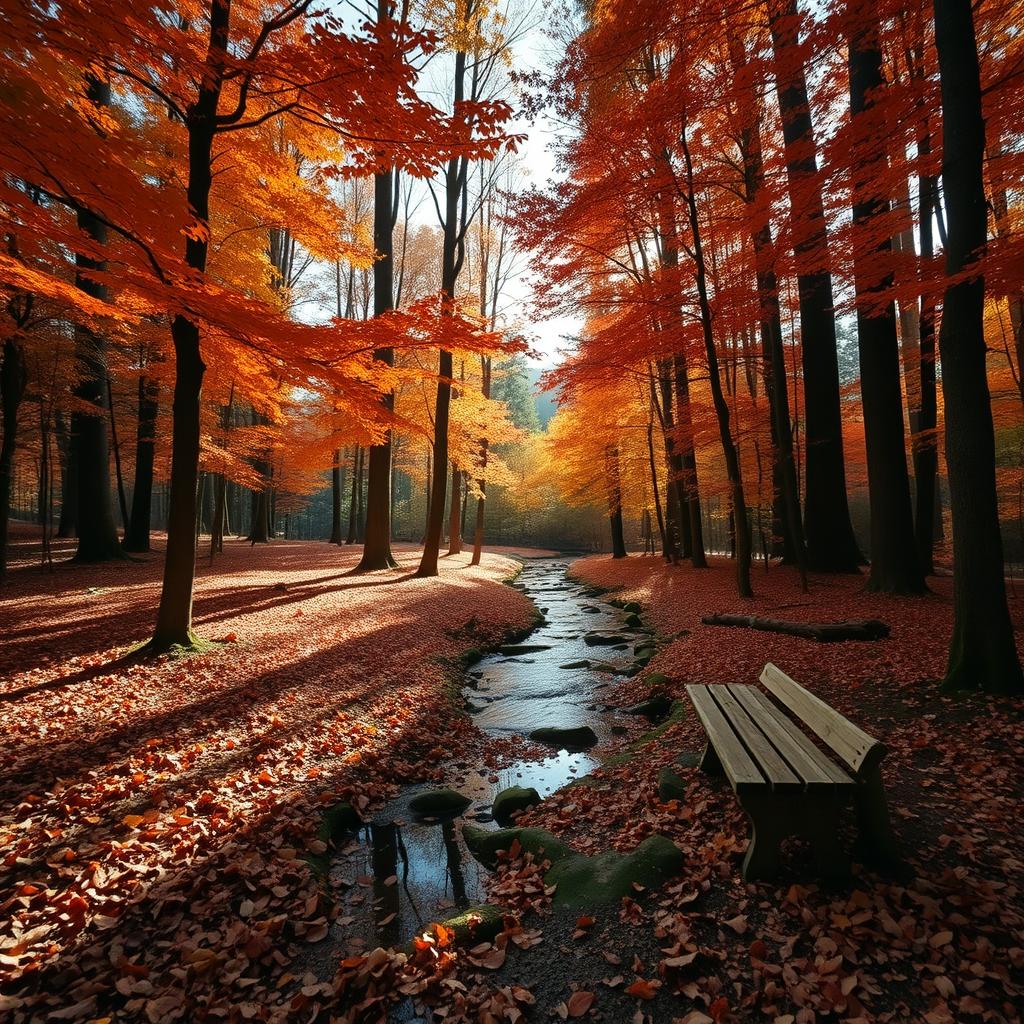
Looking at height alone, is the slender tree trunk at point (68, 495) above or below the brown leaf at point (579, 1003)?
above

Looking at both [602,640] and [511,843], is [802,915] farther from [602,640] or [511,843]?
[602,640]

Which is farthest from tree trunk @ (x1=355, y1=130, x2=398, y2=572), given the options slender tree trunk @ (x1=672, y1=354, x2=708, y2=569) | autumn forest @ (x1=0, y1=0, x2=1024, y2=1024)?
slender tree trunk @ (x1=672, y1=354, x2=708, y2=569)

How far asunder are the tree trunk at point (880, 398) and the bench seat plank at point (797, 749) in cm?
715

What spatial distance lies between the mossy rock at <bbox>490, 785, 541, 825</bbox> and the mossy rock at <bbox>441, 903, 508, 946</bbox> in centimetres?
135

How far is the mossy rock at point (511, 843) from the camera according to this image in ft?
11.6

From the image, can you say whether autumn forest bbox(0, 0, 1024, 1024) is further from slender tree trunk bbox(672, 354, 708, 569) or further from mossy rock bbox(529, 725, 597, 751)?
slender tree trunk bbox(672, 354, 708, 569)

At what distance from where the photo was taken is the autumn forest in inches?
102

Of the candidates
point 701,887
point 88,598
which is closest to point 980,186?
point 701,887

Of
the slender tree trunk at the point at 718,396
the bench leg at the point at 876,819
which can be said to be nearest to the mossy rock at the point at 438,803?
the bench leg at the point at 876,819

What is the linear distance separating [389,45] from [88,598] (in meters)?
10.6

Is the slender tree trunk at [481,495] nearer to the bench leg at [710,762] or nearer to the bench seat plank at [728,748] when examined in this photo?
the bench seat plank at [728,748]

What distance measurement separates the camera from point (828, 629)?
7.07 metres

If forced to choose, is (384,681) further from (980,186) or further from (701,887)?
(980,186)

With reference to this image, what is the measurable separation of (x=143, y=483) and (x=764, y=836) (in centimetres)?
2046
